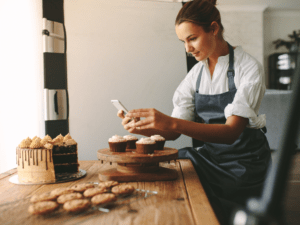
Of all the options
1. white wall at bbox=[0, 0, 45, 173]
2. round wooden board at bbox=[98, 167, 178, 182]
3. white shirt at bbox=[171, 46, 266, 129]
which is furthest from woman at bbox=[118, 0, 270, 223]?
white wall at bbox=[0, 0, 45, 173]

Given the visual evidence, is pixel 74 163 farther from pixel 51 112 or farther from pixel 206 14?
pixel 206 14

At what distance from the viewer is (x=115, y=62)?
6.06 ft

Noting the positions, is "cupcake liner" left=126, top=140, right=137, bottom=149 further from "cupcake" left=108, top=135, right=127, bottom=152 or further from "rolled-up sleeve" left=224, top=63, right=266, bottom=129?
"rolled-up sleeve" left=224, top=63, right=266, bottom=129

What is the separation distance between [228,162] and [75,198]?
0.86 meters

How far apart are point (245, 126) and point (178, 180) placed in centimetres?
54

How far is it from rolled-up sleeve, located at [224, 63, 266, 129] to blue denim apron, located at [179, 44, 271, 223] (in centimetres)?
7

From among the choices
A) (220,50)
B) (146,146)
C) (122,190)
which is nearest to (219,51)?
(220,50)

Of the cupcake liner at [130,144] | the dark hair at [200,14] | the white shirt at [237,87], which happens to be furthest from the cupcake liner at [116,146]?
the dark hair at [200,14]

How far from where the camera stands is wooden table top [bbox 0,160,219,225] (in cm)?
61

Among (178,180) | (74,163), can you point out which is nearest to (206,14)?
(178,180)

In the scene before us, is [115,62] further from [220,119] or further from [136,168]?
[136,168]

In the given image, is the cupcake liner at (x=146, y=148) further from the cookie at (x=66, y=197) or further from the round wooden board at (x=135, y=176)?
the cookie at (x=66, y=197)

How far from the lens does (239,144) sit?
1325 mm

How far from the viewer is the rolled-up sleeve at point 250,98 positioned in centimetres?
125
